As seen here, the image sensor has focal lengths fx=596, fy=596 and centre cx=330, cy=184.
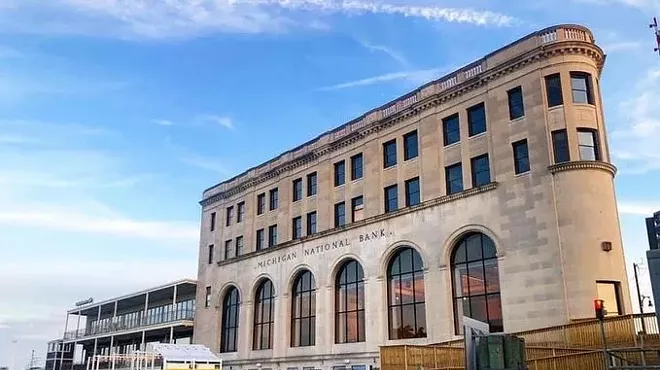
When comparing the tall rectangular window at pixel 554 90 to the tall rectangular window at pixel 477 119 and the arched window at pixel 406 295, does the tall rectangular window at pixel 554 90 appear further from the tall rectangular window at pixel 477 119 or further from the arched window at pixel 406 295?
the arched window at pixel 406 295

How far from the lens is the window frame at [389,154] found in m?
39.8

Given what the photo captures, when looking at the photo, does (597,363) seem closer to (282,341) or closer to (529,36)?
(529,36)

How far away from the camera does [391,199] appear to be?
39.2m

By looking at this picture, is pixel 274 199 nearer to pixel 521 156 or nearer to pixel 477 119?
pixel 477 119

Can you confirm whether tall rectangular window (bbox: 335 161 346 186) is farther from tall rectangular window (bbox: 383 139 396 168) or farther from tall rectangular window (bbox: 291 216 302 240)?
tall rectangular window (bbox: 291 216 302 240)

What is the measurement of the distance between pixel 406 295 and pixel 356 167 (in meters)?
10.3

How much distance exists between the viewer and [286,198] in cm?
4800

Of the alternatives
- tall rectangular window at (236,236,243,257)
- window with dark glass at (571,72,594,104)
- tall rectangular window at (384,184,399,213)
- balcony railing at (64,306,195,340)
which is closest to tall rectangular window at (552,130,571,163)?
window with dark glass at (571,72,594,104)

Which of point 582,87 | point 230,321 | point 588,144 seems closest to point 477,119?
point 582,87

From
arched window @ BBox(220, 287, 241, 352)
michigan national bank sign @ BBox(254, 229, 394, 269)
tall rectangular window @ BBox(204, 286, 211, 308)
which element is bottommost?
arched window @ BBox(220, 287, 241, 352)

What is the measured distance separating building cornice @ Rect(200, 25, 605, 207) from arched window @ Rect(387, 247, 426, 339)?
925cm

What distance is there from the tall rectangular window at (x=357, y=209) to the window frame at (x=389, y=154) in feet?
10.3

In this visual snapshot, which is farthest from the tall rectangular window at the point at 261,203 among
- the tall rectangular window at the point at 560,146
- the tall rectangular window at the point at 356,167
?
the tall rectangular window at the point at 560,146

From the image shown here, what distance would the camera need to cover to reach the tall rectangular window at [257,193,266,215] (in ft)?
166
